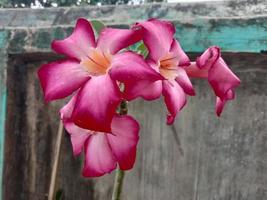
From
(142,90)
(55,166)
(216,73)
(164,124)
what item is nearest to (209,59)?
(216,73)

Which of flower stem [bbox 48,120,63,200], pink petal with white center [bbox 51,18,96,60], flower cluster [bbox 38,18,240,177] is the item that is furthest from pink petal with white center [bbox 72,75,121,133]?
flower stem [bbox 48,120,63,200]

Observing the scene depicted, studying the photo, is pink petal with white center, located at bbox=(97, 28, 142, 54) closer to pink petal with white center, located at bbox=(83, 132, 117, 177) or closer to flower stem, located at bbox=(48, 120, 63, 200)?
pink petal with white center, located at bbox=(83, 132, 117, 177)

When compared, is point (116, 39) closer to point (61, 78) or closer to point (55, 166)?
point (61, 78)

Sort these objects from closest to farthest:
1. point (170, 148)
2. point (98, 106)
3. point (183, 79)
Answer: point (98, 106) → point (183, 79) → point (170, 148)

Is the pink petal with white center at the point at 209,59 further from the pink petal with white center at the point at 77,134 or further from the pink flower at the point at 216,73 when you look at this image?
the pink petal with white center at the point at 77,134

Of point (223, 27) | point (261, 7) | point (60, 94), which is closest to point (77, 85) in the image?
point (60, 94)

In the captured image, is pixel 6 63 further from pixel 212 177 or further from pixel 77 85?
pixel 77 85

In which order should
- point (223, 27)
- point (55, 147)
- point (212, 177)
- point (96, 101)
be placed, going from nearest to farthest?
point (96, 101), point (223, 27), point (212, 177), point (55, 147)
